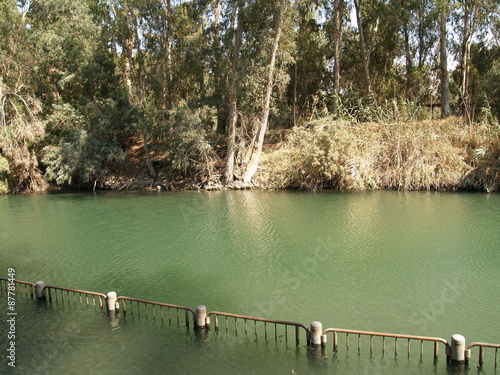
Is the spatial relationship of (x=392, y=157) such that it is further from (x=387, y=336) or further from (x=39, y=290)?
(x=39, y=290)

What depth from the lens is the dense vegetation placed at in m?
23.8

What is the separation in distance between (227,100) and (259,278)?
1979cm

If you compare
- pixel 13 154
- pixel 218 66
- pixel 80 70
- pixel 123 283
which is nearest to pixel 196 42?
pixel 218 66

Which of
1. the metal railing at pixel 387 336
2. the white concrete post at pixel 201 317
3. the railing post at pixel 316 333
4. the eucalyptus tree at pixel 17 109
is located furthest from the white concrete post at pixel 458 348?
the eucalyptus tree at pixel 17 109

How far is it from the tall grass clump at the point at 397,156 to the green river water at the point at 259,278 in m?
3.32

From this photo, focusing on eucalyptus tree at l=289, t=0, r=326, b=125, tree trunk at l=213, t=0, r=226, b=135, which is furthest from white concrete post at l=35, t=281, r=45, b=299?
eucalyptus tree at l=289, t=0, r=326, b=125

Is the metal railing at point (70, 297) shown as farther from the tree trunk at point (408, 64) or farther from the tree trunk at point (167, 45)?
the tree trunk at point (408, 64)

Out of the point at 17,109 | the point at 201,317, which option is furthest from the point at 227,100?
the point at 201,317

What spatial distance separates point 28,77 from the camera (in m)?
29.3

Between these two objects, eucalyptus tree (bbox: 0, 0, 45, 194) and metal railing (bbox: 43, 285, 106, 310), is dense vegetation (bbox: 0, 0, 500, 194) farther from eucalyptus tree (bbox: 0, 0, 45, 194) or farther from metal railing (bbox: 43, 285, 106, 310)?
metal railing (bbox: 43, 285, 106, 310)

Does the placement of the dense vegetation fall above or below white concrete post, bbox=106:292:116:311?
above

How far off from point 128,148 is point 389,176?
2179 centimetres

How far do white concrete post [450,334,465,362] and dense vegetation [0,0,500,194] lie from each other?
17709mm

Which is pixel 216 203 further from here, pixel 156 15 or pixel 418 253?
pixel 156 15
